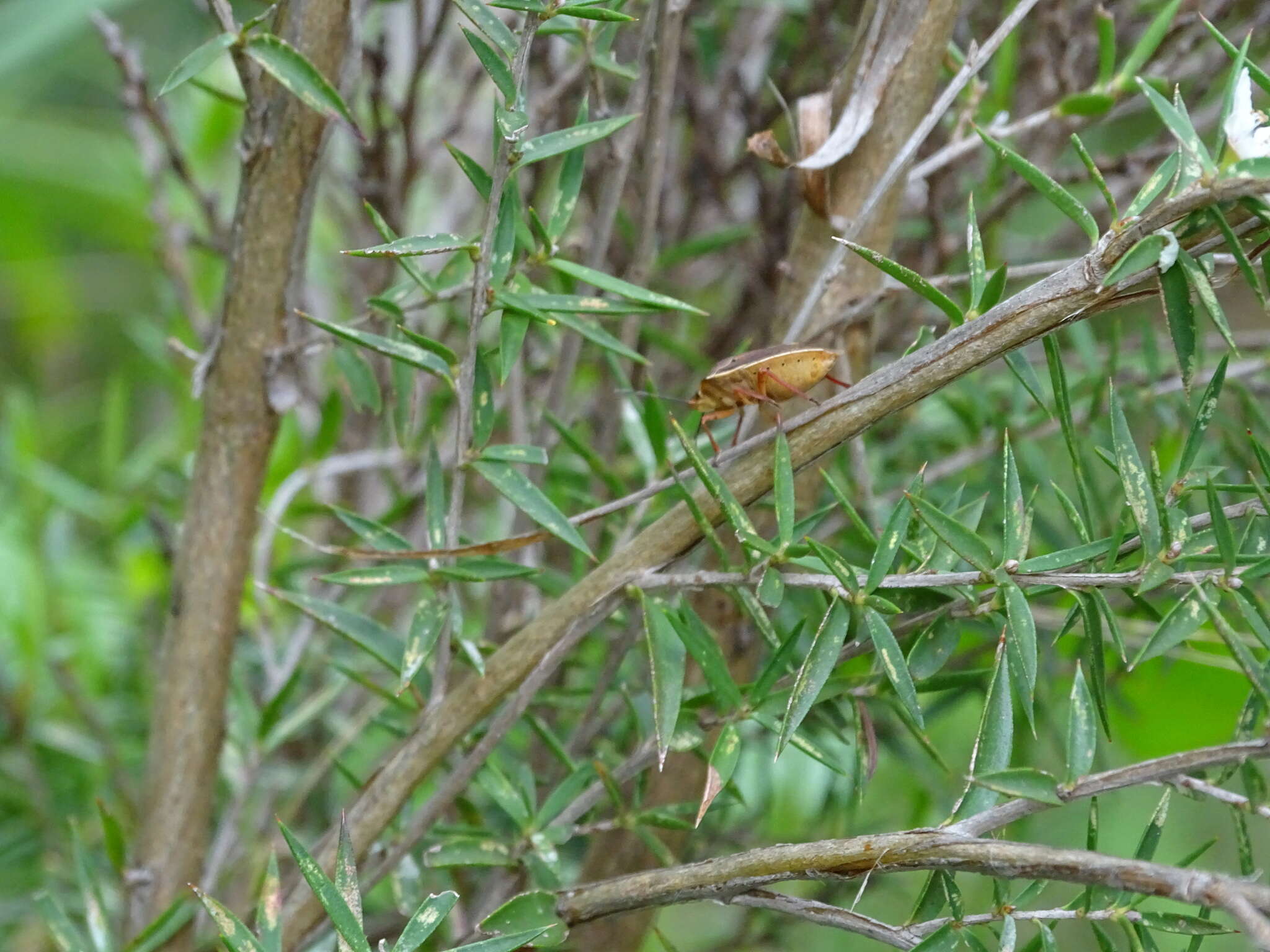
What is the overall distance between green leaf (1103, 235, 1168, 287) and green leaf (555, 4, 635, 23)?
0.59ft

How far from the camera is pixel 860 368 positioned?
1.87 feet

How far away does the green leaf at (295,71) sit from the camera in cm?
43

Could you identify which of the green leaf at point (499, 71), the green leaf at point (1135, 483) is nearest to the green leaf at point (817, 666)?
the green leaf at point (1135, 483)

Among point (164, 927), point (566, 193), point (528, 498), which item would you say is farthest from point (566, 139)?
point (164, 927)

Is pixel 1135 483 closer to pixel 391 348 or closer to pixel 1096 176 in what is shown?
pixel 1096 176

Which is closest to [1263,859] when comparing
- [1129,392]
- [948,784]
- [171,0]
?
[948,784]

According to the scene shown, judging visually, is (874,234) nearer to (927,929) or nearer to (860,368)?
(860,368)

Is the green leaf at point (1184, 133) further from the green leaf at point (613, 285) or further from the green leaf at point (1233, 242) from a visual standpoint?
the green leaf at point (613, 285)

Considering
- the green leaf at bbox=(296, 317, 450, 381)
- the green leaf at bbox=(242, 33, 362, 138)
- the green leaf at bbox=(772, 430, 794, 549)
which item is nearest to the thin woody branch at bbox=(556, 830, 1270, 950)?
the green leaf at bbox=(772, 430, 794, 549)

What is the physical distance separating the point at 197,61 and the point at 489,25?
0.43 feet

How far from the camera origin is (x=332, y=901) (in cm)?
37

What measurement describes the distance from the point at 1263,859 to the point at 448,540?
166 cm

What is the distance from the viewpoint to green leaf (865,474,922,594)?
39cm

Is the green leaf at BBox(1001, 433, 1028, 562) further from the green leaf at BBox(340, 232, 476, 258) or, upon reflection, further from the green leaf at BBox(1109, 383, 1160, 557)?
the green leaf at BBox(340, 232, 476, 258)
